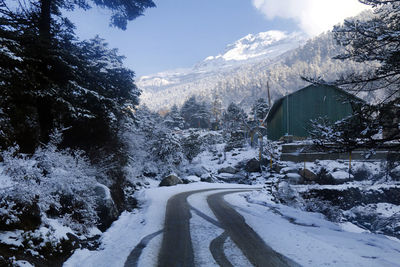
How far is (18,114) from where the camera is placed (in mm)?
8500

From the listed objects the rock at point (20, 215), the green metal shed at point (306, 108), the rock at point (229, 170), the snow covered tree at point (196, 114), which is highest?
the snow covered tree at point (196, 114)

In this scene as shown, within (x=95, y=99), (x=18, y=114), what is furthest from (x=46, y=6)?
(x=18, y=114)

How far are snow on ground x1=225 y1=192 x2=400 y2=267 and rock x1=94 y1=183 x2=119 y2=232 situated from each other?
16.3ft

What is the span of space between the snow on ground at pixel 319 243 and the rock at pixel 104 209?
4.97 meters

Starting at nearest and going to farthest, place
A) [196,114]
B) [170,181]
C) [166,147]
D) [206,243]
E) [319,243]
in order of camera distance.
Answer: [319,243]
[206,243]
[170,181]
[166,147]
[196,114]

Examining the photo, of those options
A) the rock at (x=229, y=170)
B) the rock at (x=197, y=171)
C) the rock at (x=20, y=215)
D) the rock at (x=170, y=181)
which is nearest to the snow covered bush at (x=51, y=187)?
the rock at (x=20, y=215)

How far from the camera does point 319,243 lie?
6359 mm

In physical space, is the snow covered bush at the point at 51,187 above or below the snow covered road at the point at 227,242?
above

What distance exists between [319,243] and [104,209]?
22.1 ft

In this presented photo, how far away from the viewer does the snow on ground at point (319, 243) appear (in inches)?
208

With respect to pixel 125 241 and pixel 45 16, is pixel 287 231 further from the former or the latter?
pixel 45 16

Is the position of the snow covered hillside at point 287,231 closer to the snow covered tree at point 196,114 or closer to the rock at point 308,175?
the rock at point 308,175

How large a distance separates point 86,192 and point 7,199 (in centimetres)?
264

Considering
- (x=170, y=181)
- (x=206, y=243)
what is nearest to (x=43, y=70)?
(x=206, y=243)
